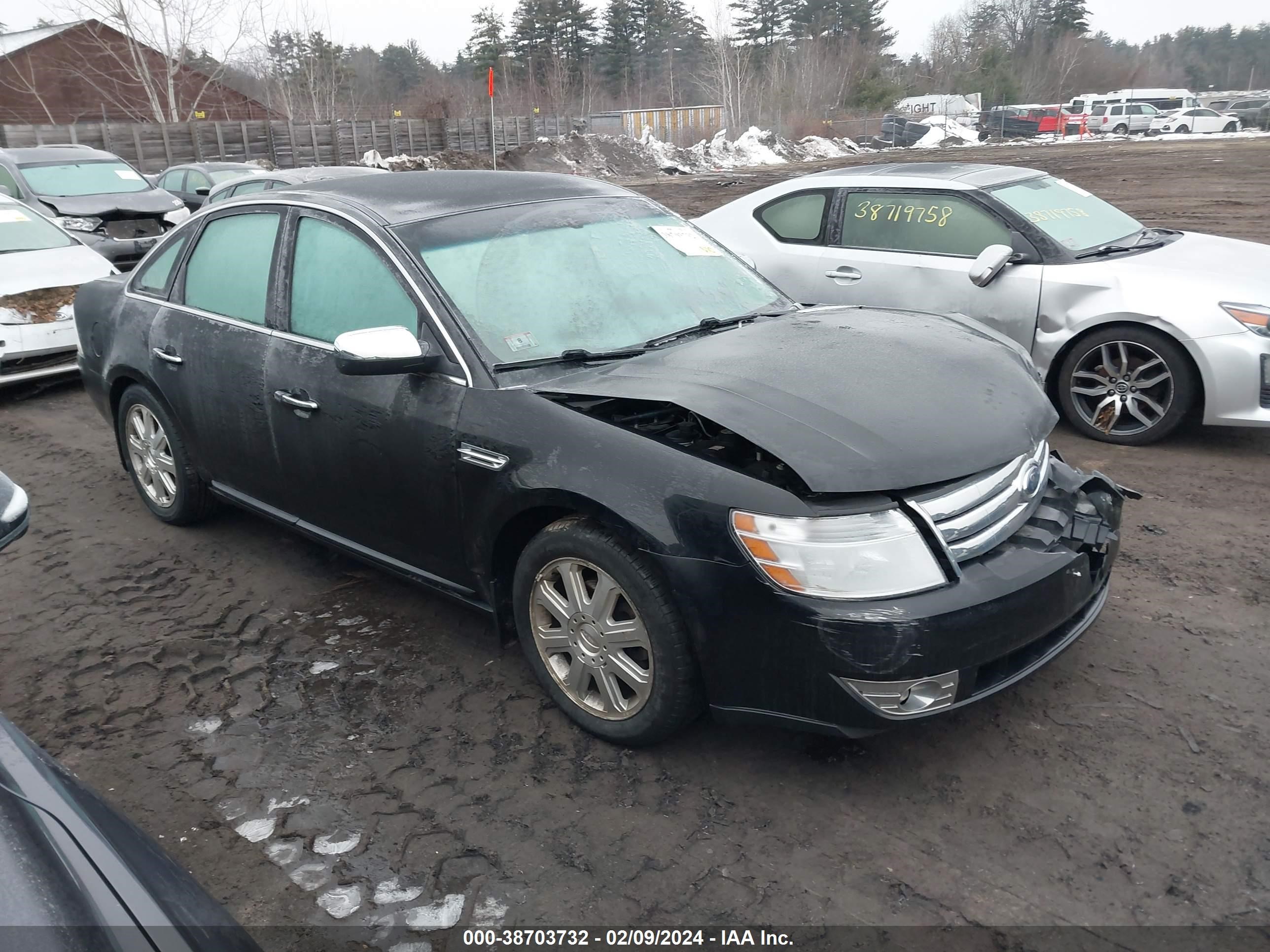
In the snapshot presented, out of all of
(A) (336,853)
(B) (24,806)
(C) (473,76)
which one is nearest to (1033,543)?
(A) (336,853)

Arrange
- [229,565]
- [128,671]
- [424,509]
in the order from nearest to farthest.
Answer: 1. [424,509]
2. [128,671]
3. [229,565]

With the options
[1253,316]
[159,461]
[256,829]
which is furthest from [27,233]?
[1253,316]

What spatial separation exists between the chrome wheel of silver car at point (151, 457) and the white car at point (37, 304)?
276 centimetres

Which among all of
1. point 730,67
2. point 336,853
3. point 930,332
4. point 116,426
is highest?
point 730,67

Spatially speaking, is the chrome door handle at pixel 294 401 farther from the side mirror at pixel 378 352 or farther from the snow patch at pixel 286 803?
the snow patch at pixel 286 803

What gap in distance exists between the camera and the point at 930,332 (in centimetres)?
365

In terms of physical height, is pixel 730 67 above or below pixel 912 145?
above

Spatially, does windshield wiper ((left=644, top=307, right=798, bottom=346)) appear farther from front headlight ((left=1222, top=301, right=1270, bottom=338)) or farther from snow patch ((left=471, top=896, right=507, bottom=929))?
front headlight ((left=1222, top=301, right=1270, bottom=338))

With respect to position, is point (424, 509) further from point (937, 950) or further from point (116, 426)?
point (116, 426)

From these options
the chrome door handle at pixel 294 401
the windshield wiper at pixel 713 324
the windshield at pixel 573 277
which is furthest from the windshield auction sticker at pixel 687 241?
the chrome door handle at pixel 294 401

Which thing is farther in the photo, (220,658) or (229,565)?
(229,565)

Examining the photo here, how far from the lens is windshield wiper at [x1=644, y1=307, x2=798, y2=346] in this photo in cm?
362

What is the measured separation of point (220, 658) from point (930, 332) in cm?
295

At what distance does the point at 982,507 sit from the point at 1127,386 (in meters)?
3.47
